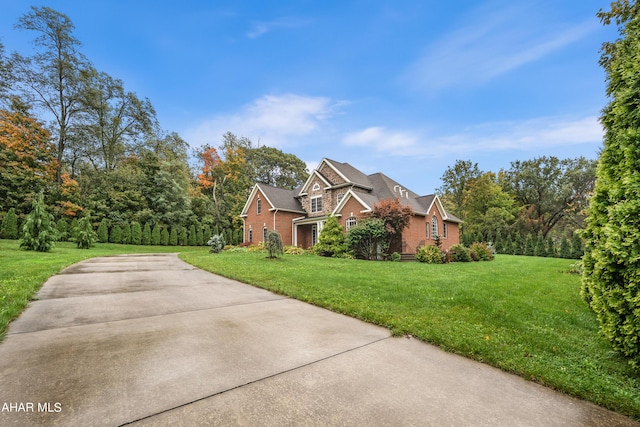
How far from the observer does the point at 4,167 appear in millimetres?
21906

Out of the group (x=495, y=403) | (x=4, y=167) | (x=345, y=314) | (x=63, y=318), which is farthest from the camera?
(x=4, y=167)

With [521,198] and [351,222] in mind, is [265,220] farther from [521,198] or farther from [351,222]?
[521,198]

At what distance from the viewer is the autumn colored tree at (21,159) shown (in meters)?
21.7

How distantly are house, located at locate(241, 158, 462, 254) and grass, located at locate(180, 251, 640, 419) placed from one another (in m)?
12.3

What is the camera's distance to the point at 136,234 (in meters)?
26.6

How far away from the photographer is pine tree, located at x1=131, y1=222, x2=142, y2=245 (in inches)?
1040

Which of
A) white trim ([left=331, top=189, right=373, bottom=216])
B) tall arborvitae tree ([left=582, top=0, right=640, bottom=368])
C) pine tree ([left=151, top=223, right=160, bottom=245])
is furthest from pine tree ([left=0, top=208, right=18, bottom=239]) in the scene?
tall arborvitae tree ([left=582, top=0, right=640, bottom=368])

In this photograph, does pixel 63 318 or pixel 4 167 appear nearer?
pixel 63 318

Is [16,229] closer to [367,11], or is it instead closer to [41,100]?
[41,100]

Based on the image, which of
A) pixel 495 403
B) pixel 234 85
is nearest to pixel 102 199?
pixel 234 85

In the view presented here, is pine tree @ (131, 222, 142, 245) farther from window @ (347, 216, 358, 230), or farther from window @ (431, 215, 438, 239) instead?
window @ (431, 215, 438, 239)

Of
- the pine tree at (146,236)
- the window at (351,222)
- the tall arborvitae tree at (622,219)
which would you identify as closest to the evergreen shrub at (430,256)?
the window at (351,222)

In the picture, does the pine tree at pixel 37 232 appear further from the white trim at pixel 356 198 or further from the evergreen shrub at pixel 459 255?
the evergreen shrub at pixel 459 255

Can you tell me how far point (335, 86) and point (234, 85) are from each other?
586 cm
